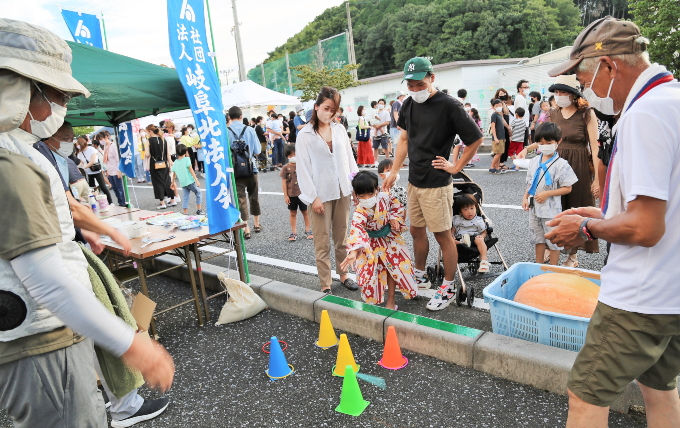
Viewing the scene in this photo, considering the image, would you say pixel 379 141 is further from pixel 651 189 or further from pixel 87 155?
pixel 651 189

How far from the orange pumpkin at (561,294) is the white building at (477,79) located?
2074 cm

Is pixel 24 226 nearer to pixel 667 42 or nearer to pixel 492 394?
pixel 492 394

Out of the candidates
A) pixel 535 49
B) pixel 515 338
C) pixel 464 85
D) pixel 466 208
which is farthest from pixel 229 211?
pixel 535 49

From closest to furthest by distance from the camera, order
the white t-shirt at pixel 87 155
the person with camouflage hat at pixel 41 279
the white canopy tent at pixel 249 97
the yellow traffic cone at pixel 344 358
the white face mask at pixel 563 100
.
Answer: the person with camouflage hat at pixel 41 279 → the yellow traffic cone at pixel 344 358 → the white face mask at pixel 563 100 → the white t-shirt at pixel 87 155 → the white canopy tent at pixel 249 97

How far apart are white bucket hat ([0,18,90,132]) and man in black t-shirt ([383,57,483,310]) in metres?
2.87

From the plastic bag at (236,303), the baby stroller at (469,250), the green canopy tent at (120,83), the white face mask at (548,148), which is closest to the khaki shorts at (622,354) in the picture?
the baby stroller at (469,250)

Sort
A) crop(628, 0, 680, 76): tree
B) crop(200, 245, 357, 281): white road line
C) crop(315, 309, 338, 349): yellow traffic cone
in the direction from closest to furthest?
crop(315, 309, 338, 349): yellow traffic cone → crop(200, 245, 357, 281): white road line → crop(628, 0, 680, 76): tree

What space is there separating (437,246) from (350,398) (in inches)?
128

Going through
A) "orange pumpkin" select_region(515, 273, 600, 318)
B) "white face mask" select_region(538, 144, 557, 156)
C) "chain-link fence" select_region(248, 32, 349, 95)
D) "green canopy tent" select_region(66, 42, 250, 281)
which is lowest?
"orange pumpkin" select_region(515, 273, 600, 318)

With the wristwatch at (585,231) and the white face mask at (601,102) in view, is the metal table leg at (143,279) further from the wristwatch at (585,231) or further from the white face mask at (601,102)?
the white face mask at (601,102)

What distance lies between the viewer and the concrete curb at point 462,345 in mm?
2688

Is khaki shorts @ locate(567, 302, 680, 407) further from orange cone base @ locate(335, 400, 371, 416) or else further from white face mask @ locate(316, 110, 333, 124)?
white face mask @ locate(316, 110, 333, 124)

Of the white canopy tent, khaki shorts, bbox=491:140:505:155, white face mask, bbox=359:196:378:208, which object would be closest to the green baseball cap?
white face mask, bbox=359:196:378:208

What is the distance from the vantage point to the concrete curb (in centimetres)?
269
